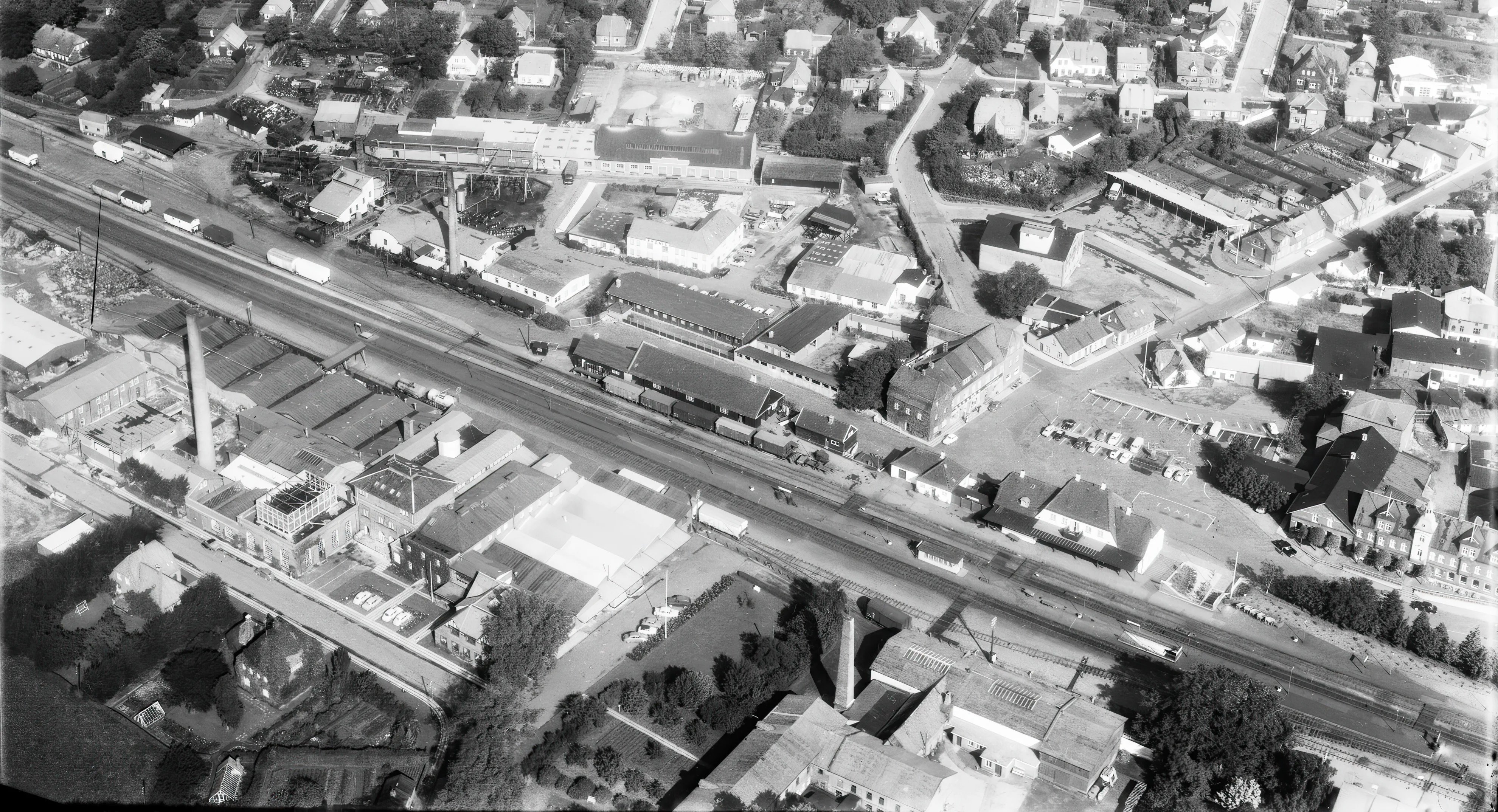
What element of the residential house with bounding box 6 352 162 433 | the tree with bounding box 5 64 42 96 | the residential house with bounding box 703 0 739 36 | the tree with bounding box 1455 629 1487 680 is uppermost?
the tree with bounding box 1455 629 1487 680

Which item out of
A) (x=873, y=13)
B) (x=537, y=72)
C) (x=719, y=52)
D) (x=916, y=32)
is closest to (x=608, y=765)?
(x=537, y=72)

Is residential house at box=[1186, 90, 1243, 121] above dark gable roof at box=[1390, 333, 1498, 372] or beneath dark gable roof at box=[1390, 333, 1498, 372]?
beneath

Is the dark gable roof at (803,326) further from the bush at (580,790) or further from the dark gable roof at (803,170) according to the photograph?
the bush at (580,790)

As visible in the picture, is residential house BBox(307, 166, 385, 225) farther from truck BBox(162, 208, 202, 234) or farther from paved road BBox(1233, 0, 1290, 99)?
paved road BBox(1233, 0, 1290, 99)

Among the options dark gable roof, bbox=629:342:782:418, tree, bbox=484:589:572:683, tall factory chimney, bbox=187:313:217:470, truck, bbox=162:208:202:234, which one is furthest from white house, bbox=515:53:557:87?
tree, bbox=484:589:572:683

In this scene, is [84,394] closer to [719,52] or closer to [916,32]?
[719,52]

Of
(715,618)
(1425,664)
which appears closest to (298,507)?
(715,618)
